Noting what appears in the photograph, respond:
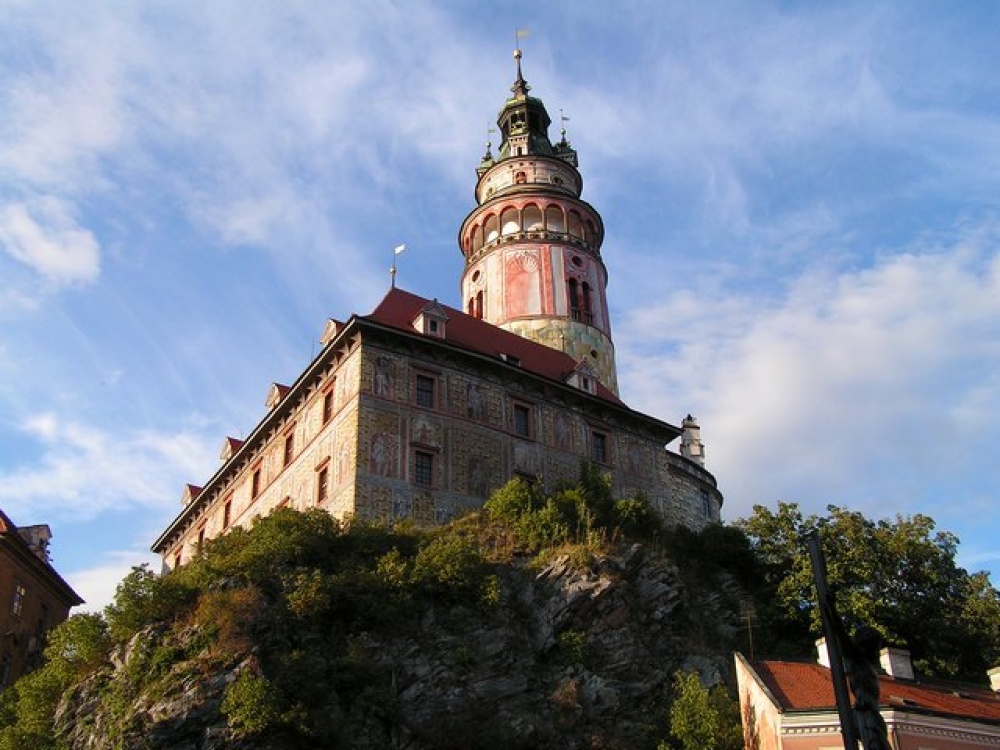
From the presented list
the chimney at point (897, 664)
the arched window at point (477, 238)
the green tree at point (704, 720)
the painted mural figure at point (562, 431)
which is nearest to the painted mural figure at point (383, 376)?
the painted mural figure at point (562, 431)

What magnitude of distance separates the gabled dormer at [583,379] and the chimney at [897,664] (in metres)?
14.3

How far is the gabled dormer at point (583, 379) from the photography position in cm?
3638

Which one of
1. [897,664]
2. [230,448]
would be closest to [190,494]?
[230,448]

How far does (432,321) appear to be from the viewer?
33312 millimetres

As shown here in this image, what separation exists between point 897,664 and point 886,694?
9.08 ft

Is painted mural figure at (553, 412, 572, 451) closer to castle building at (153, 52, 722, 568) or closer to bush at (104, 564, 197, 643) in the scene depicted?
castle building at (153, 52, 722, 568)

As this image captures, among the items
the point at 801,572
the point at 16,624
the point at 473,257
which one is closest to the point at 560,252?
the point at 473,257

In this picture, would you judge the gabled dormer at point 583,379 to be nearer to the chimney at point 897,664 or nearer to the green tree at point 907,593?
the green tree at point 907,593

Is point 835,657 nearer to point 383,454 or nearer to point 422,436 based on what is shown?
point 383,454

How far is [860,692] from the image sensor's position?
848 centimetres

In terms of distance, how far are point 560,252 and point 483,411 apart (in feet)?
44.5

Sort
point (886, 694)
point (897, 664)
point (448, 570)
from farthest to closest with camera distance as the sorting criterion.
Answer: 1. point (897, 664)
2. point (448, 570)
3. point (886, 694)

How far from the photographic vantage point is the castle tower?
43.2 m

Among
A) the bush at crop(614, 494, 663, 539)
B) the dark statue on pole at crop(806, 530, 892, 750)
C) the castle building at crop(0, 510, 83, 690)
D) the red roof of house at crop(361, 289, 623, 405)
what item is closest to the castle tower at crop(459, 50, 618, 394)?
the red roof of house at crop(361, 289, 623, 405)
